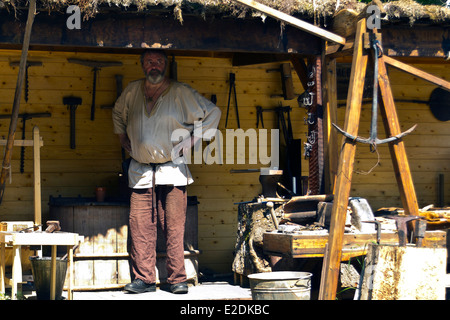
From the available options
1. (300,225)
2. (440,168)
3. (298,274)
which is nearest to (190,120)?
(300,225)

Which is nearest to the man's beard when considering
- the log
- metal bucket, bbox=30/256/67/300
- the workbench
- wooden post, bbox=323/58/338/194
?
wooden post, bbox=323/58/338/194

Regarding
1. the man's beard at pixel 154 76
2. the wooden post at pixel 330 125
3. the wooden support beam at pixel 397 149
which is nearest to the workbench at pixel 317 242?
the wooden support beam at pixel 397 149

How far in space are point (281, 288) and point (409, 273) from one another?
1.12m

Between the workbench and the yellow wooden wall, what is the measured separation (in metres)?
2.00

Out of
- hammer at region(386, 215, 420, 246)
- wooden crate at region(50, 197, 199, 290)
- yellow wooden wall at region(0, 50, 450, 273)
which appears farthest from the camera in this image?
yellow wooden wall at region(0, 50, 450, 273)

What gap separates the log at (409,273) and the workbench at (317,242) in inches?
34.3

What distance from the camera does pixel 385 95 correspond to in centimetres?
657

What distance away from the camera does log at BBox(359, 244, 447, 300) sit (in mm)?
5844

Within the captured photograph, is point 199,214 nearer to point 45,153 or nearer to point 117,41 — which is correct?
point 45,153

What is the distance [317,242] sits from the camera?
6.77m

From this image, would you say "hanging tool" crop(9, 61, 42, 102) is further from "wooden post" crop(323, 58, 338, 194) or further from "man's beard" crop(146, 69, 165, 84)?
"wooden post" crop(323, 58, 338, 194)

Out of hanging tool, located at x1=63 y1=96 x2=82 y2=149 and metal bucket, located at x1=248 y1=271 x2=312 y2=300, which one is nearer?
metal bucket, located at x1=248 y1=271 x2=312 y2=300

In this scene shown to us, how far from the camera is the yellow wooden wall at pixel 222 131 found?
343 inches

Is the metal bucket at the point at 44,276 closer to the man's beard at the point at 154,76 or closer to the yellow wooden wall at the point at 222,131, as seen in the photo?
the yellow wooden wall at the point at 222,131
